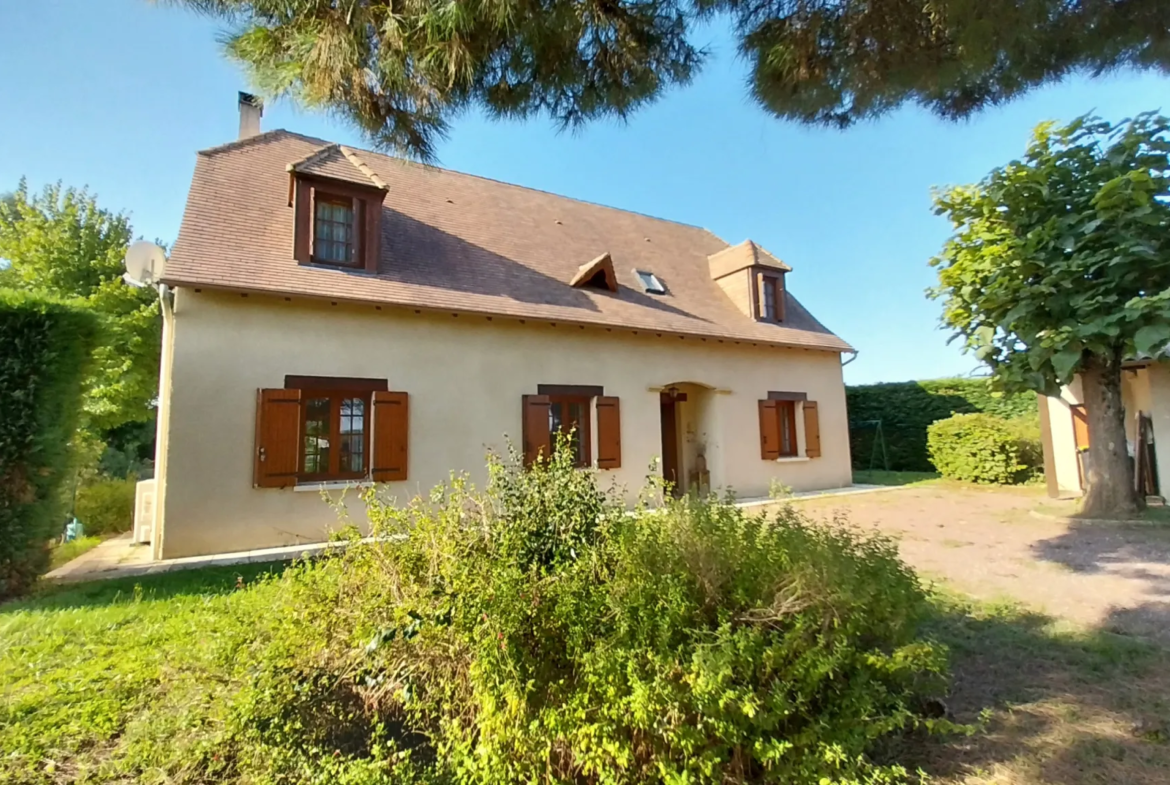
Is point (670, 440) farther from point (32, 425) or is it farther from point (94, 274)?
point (94, 274)

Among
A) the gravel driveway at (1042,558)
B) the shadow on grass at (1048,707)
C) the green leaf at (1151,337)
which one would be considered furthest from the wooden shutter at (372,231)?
the green leaf at (1151,337)

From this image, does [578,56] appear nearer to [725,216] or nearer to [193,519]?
[193,519]

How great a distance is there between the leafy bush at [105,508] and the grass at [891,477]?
15599 mm

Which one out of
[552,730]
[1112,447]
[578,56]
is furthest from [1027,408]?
[552,730]

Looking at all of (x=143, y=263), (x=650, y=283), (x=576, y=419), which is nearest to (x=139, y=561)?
(x=143, y=263)

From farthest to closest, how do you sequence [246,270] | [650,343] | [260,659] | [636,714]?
[650,343], [246,270], [260,659], [636,714]

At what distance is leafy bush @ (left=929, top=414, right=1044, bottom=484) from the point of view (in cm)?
1212

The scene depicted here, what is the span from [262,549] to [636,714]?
7.02 metres

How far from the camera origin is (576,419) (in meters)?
9.96

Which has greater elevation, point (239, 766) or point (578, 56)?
point (578, 56)

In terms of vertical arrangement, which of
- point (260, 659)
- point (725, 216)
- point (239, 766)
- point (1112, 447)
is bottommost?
point (239, 766)

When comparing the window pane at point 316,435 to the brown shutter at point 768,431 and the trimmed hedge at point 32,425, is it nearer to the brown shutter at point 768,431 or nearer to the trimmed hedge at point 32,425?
the trimmed hedge at point 32,425

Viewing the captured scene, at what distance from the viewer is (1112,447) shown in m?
7.75

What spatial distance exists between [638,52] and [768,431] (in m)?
9.72
